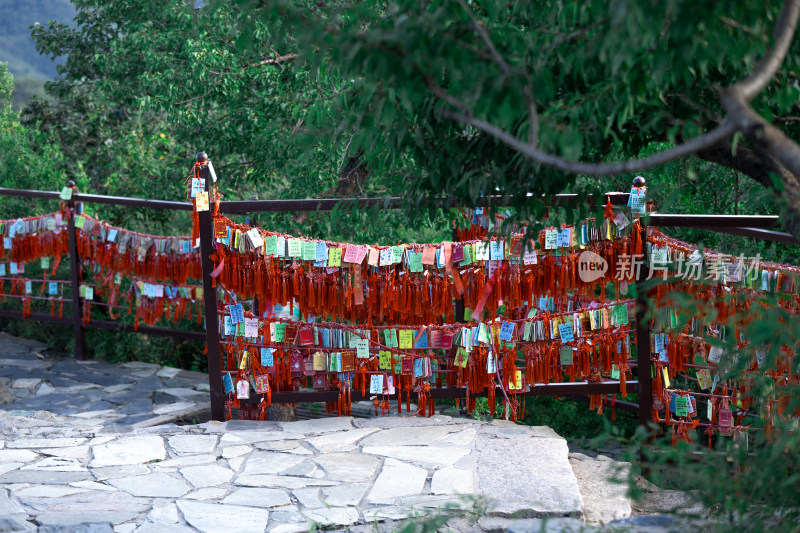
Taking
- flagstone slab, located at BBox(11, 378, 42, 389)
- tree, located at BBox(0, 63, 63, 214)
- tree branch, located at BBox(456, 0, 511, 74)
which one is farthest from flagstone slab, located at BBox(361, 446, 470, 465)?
tree, located at BBox(0, 63, 63, 214)

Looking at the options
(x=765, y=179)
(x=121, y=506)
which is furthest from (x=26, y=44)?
(x=765, y=179)

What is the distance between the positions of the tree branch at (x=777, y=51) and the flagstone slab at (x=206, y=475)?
354 cm

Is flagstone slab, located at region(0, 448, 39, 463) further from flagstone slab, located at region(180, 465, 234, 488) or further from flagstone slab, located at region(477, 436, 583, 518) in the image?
flagstone slab, located at region(477, 436, 583, 518)

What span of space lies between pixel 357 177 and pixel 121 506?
16.3 feet

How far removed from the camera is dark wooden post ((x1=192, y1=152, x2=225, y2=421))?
5.76 m

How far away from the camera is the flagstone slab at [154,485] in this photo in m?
4.48

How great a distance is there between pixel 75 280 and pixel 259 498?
5198 mm

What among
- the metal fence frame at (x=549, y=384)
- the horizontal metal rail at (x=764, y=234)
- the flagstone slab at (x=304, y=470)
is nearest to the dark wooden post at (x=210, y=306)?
the metal fence frame at (x=549, y=384)

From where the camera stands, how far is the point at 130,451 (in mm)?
5262

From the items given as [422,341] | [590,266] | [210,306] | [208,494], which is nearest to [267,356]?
[210,306]

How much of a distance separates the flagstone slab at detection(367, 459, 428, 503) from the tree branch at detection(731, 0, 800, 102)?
9.30 feet

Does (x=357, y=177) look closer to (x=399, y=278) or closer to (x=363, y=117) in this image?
(x=399, y=278)

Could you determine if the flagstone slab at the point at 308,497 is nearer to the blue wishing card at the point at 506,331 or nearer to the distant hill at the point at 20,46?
the blue wishing card at the point at 506,331

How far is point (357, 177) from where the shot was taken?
28.2ft
